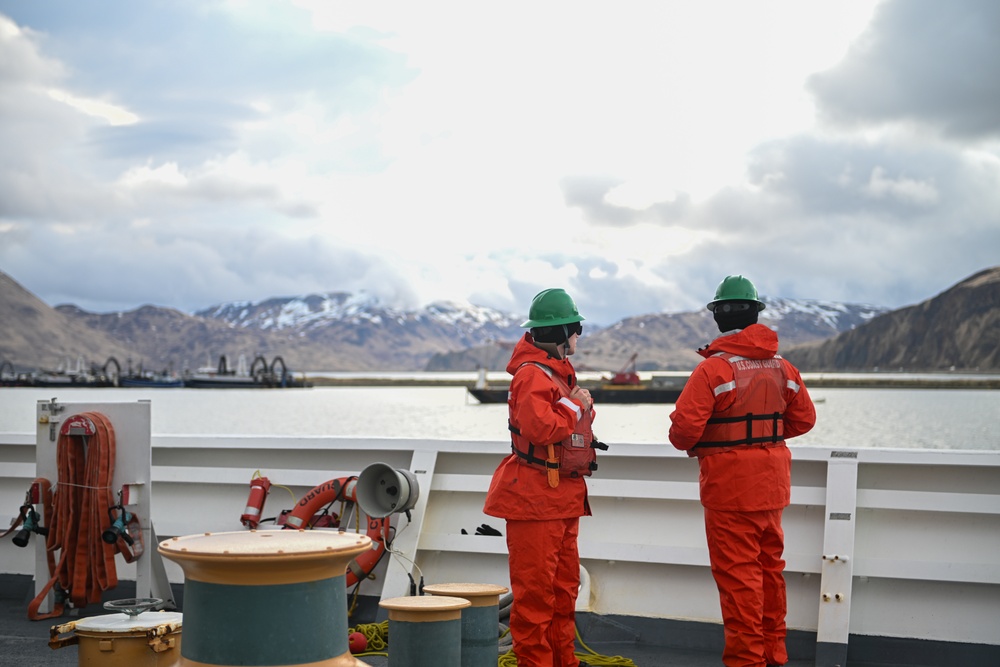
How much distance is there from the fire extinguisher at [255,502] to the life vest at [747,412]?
126 inches

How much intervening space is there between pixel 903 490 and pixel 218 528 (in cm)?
450

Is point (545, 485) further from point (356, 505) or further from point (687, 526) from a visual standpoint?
point (356, 505)

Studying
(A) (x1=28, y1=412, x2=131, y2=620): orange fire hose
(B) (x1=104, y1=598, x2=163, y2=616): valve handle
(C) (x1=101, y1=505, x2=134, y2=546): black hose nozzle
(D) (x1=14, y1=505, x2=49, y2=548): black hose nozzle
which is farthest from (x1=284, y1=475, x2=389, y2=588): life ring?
(B) (x1=104, y1=598, x2=163, y2=616): valve handle

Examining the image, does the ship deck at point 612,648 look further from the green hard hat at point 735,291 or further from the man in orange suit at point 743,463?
the green hard hat at point 735,291

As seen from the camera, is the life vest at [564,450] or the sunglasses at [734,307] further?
the sunglasses at [734,307]

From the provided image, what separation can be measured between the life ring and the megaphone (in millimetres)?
124

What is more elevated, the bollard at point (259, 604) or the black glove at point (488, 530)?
the bollard at point (259, 604)

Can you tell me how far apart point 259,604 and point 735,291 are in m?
3.00

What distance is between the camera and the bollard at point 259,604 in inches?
111

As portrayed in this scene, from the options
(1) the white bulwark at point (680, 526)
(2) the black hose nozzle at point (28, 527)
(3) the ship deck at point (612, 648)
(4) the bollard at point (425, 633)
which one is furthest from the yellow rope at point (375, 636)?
(2) the black hose nozzle at point (28, 527)

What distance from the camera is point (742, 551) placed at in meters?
4.64

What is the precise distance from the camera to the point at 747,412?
4789 mm

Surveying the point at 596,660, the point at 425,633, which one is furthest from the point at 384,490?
the point at 425,633

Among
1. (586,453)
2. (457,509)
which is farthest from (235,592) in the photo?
(457,509)
